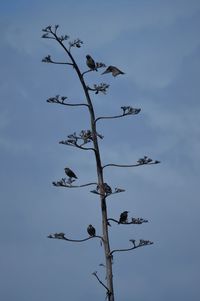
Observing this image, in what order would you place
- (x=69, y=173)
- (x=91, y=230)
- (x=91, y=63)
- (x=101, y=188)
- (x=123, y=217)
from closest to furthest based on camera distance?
(x=101, y=188) < (x=91, y=230) < (x=123, y=217) < (x=69, y=173) < (x=91, y=63)

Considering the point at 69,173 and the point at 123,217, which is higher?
the point at 69,173

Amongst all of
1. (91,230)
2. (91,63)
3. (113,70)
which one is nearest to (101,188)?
(91,230)

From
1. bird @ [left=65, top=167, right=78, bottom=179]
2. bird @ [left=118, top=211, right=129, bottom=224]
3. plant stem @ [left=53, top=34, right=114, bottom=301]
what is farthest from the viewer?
bird @ [left=65, top=167, right=78, bottom=179]

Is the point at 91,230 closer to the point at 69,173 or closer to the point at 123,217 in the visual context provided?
the point at 123,217

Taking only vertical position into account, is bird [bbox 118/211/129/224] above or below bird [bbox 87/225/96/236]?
above

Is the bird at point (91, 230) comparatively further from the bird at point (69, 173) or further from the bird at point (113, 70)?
the bird at point (113, 70)

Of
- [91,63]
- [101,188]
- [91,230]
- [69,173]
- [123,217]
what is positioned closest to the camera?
[101,188]

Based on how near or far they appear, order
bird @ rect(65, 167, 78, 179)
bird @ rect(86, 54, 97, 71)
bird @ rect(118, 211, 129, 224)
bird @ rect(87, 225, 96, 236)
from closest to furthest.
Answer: bird @ rect(87, 225, 96, 236), bird @ rect(118, 211, 129, 224), bird @ rect(65, 167, 78, 179), bird @ rect(86, 54, 97, 71)

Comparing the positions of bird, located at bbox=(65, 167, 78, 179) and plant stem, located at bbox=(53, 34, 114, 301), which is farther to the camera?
bird, located at bbox=(65, 167, 78, 179)

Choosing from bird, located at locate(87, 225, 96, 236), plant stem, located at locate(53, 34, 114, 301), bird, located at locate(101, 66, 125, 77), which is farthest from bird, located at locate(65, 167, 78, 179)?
bird, located at locate(101, 66, 125, 77)

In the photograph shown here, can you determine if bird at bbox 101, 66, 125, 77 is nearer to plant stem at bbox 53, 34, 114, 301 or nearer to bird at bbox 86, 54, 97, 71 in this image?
bird at bbox 86, 54, 97, 71

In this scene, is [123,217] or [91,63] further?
[91,63]

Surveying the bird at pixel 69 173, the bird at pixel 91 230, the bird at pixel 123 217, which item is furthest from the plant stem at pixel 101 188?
the bird at pixel 69 173

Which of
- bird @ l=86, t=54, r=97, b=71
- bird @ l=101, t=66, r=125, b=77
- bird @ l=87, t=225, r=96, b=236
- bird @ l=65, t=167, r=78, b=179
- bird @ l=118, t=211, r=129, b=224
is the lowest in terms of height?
bird @ l=87, t=225, r=96, b=236
